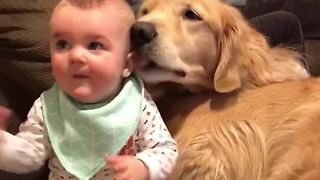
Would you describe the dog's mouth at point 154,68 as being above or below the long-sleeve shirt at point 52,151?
above

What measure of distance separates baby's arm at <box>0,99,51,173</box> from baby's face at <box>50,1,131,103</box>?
92mm

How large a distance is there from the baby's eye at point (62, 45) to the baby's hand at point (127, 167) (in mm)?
232

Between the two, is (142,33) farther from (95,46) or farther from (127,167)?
(127,167)

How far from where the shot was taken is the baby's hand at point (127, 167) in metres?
1.11

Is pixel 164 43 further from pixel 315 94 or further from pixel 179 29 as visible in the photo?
pixel 315 94

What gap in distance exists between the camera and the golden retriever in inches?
53.0

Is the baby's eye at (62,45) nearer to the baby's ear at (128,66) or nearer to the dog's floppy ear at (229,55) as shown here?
the baby's ear at (128,66)

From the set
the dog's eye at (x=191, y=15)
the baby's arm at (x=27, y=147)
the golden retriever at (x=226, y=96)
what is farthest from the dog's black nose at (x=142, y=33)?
the baby's arm at (x=27, y=147)

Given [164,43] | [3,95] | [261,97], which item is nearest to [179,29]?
[164,43]

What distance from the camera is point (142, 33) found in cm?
129

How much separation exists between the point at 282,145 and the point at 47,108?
0.51 m

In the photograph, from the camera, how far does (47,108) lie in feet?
4.08

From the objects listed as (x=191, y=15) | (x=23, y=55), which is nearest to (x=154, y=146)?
(x=191, y=15)

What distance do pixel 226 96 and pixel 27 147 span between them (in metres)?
0.49
